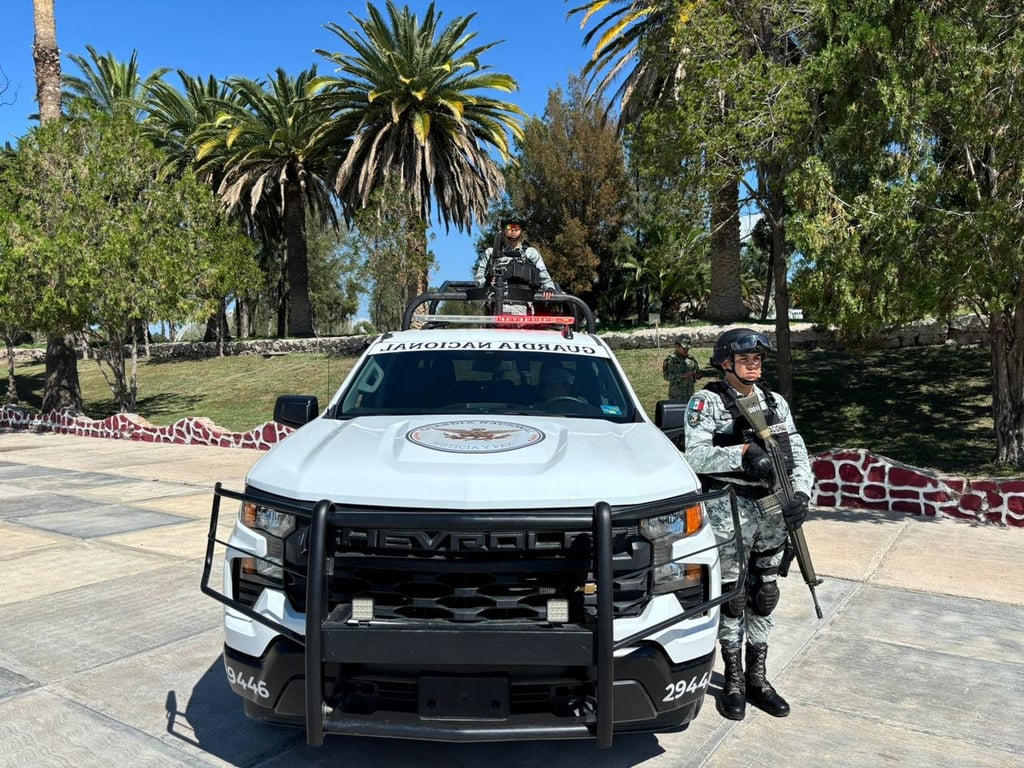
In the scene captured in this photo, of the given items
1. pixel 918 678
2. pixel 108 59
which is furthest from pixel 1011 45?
pixel 108 59

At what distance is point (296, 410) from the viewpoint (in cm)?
441

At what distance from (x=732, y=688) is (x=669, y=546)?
52.3 inches

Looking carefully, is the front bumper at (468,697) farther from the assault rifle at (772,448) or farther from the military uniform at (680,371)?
the military uniform at (680,371)

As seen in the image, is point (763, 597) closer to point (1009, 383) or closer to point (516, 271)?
point (516, 271)

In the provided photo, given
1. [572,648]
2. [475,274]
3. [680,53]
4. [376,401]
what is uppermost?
[680,53]

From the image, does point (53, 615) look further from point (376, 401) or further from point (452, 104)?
point (452, 104)

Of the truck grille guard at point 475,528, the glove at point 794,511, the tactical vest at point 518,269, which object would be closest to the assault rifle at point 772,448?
the glove at point 794,511

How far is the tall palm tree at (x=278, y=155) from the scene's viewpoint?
30.4m

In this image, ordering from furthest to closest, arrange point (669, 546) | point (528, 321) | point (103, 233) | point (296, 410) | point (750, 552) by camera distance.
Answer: point (103, 233) < point (528, 321) < point (296, 410) < point (750, 552) < point (669, 546)

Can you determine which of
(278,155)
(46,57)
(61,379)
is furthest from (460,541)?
(278,155)

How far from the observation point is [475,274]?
8039mm

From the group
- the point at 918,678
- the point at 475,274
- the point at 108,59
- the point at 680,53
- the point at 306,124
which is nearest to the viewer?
the point at 918,678

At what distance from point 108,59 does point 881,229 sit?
37349 millimetres

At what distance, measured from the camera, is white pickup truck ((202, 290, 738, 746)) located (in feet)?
8.61
